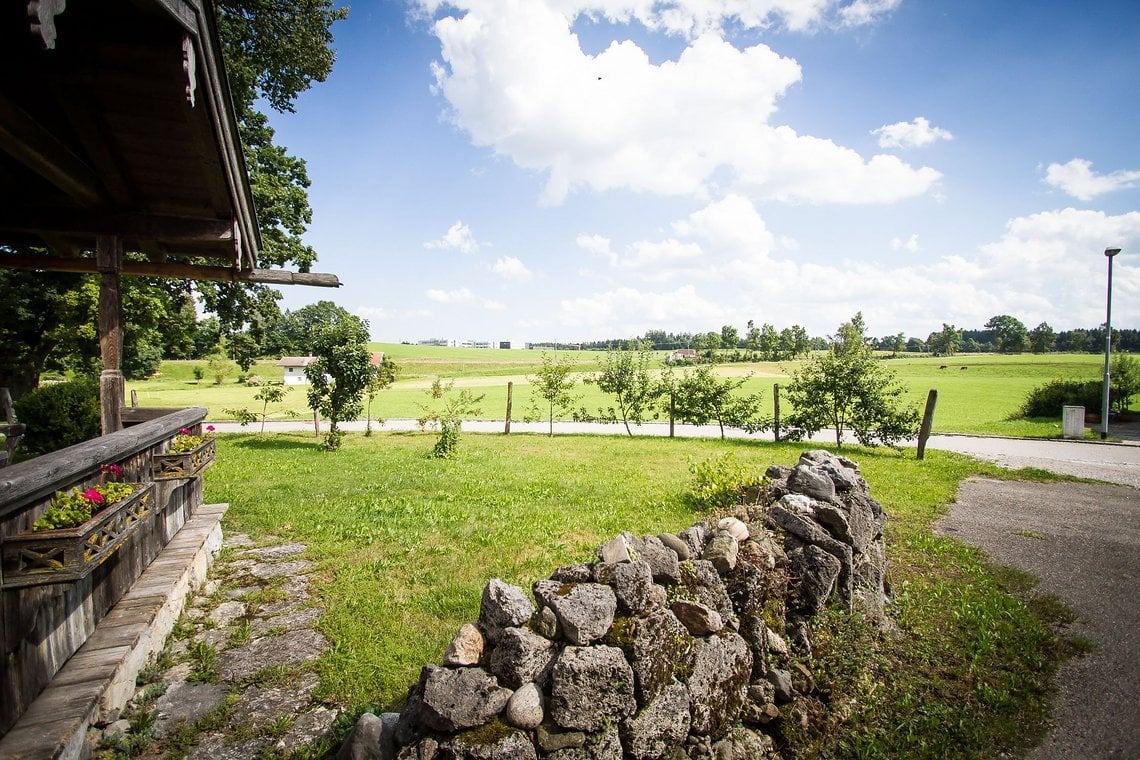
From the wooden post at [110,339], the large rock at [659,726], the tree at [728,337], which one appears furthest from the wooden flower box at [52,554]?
the tree at [728,337]

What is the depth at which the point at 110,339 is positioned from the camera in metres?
5.88

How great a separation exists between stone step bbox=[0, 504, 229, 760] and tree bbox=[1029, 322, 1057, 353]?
139m

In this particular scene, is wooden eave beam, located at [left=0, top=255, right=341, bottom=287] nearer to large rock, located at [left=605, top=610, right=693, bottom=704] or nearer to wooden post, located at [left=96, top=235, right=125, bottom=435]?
wooden post, located at [left=96, top=235, right=125, bottom=435]

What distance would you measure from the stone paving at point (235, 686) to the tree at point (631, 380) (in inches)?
654

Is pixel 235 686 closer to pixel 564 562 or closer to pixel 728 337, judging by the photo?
pixel 564 562

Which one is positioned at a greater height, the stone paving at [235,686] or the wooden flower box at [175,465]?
the wooden flower box at [175,465]

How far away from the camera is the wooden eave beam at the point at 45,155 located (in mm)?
4379

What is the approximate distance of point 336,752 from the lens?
3.27 m

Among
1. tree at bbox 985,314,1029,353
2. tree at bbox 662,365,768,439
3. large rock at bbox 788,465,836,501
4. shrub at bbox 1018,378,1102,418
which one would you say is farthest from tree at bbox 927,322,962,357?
large rock at bbox 788,465,836,501

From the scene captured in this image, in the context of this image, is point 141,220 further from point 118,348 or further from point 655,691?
point 655,691

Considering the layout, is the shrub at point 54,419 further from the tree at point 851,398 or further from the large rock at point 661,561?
the tree at point 851,398

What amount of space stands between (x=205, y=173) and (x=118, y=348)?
7.44ft

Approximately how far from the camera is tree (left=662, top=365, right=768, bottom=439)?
19469 mm

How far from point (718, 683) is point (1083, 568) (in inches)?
250
